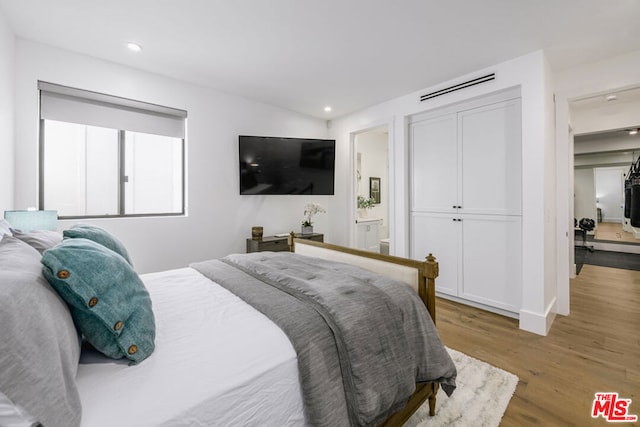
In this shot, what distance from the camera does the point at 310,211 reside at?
4.34 meters

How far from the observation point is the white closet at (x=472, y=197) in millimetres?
2893

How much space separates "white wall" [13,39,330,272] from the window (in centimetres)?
14

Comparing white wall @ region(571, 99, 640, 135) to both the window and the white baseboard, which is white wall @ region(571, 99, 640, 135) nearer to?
the white baseboard

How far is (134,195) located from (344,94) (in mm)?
3143

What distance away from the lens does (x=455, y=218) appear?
3346 mm

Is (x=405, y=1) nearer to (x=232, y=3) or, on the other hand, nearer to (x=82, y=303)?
(x=232, y=3)

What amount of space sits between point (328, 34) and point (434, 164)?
2.01m

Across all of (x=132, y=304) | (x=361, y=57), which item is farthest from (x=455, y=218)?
(x=132, y=304)

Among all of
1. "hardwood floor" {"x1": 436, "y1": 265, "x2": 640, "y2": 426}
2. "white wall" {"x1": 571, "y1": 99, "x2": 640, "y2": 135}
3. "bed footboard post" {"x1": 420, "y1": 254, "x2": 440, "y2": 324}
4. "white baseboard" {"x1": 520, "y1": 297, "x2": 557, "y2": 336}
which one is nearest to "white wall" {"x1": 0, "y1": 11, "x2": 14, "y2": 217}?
"bed footboard post" {"x1": 420, "y1": 254, "x2": 440, "y2": 324}

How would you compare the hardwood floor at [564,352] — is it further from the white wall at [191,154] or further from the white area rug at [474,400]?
the white wall at [191,154]

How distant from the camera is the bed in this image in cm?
65

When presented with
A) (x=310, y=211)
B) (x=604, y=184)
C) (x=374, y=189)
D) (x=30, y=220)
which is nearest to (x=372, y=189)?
(x=374, y=189)

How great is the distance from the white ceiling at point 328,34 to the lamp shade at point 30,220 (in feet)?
4.93

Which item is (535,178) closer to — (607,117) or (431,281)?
(431,281)
